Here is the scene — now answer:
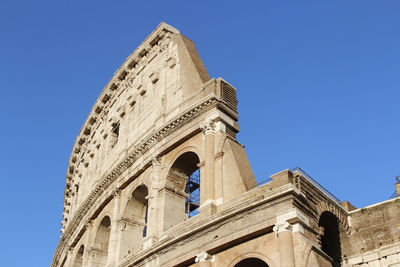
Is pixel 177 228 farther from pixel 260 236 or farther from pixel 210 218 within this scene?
pixel 260 236

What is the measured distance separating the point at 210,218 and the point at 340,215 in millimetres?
4846

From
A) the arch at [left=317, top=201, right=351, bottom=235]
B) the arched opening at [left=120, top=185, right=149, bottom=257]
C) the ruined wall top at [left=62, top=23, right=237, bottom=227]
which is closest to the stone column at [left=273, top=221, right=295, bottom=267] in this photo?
the arch at [left=317, top=201, right=351, bottom=235]

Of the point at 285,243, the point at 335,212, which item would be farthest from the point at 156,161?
the point at 285,243

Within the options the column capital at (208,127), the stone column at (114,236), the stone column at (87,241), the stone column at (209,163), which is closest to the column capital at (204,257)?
the stone column at (209,163)

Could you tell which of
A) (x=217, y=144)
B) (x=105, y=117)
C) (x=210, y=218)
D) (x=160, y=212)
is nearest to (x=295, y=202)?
(x=210, y=218)

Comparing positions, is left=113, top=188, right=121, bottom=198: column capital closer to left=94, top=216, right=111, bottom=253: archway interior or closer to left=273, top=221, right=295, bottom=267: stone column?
left=94, top=216, right=111, bottom=253: archway interior

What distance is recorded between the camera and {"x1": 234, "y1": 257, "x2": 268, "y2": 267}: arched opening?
57.0 ft

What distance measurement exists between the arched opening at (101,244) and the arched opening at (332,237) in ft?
37.7

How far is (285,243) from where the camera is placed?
52.8 feet

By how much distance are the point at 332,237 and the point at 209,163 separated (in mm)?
5216

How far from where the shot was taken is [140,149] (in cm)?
2461

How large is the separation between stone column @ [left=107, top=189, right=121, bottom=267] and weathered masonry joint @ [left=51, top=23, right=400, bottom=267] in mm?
49

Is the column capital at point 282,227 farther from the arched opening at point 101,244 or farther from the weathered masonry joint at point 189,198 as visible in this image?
the arched opening at point 101,244

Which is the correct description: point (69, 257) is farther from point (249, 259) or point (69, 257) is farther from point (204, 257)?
point (249, 259)
